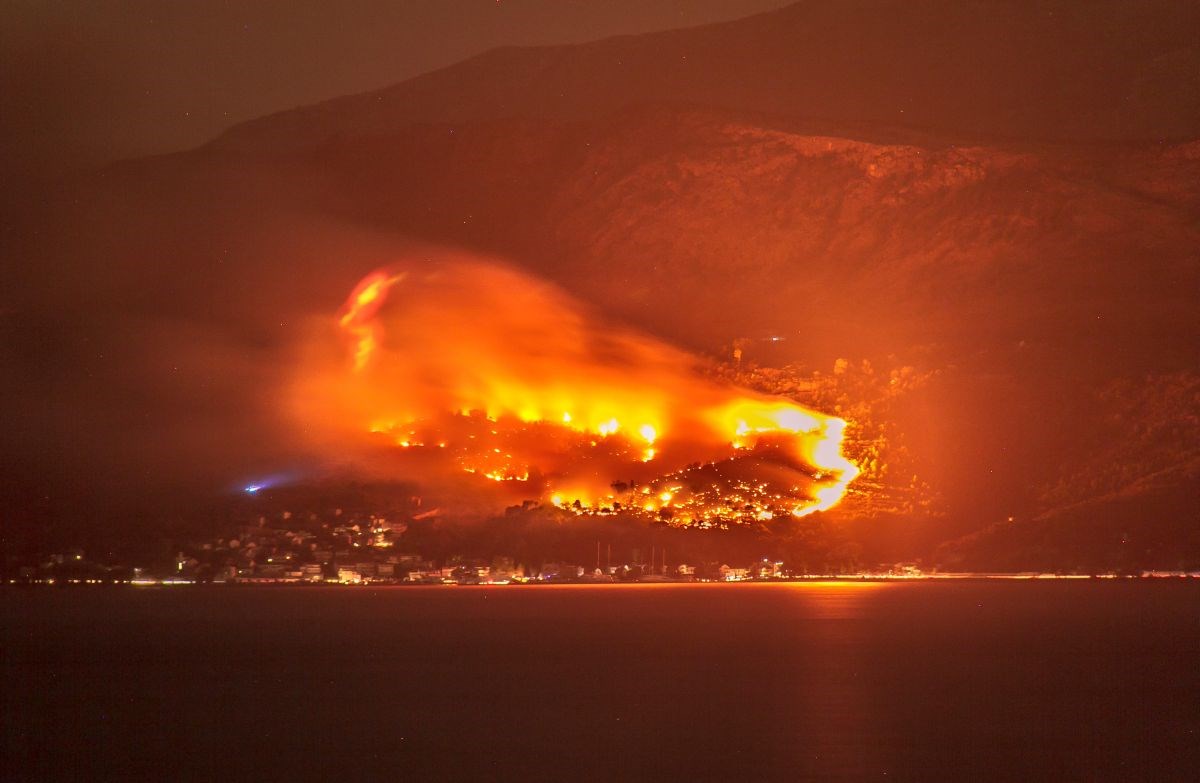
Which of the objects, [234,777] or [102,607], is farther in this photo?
[102,607]

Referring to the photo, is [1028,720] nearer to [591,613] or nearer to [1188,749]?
[1188,749]

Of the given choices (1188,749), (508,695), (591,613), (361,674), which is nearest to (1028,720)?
(1188,749)

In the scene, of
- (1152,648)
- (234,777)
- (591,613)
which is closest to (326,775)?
(234,777)

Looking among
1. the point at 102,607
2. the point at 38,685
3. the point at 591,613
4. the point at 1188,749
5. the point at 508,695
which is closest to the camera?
the point at 1188,749

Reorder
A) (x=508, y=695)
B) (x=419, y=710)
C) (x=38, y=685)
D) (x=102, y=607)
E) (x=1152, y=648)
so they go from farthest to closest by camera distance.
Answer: (x=102, y=607), (x=1152, y=648), (x=38, y=685), (x=508, y=695), (x=419, y=710)

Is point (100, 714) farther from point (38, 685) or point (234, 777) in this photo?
point (234, 777)

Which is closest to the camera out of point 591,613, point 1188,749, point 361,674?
point 1188,749
